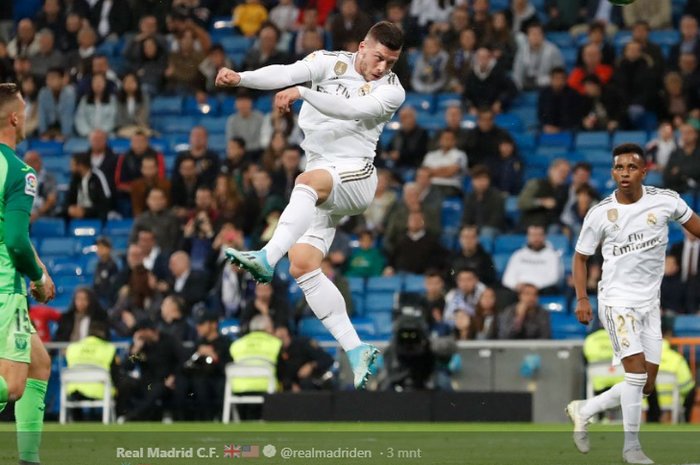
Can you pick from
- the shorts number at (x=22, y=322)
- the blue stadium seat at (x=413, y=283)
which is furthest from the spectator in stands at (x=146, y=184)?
the shorts number at (x=22, y=322)

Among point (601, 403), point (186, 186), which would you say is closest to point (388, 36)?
point (601, 403)

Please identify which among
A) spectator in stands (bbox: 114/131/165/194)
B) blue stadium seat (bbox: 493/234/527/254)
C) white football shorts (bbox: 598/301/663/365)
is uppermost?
spectator in stands (bbox: 114/131/165/194)

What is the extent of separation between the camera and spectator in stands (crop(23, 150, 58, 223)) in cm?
2170

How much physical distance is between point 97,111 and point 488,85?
6.54m

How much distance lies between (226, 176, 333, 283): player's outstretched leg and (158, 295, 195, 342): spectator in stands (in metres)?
8.61

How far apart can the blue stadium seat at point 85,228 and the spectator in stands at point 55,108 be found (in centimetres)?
223

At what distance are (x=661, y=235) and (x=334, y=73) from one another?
298cm

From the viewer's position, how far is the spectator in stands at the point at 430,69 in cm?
2155

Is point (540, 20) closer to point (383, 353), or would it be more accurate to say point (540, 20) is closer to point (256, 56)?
point (256, 56)

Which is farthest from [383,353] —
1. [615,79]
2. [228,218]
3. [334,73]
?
[334,73]

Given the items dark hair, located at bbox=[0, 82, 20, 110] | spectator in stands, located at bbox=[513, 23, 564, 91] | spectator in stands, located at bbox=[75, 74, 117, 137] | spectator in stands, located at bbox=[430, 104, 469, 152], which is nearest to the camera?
dark hair, located at bbox=[0, 82, 20, 110]

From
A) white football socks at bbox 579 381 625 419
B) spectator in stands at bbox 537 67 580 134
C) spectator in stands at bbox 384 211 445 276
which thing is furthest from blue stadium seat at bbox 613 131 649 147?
white football socks at bbox 579 381 625 419

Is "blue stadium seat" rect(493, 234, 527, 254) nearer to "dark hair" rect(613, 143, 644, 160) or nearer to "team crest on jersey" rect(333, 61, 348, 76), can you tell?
"dark hair" rect(613, 143, 644, 160)

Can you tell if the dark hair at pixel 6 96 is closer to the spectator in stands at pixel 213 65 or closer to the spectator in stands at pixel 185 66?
the spectator in stands at pixel 213 65
